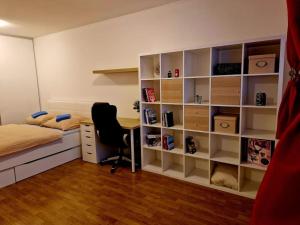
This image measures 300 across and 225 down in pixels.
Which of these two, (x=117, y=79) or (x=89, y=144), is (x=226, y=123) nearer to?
(x=117, y=79)

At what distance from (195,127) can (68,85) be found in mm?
3146

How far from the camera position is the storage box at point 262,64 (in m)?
2.16

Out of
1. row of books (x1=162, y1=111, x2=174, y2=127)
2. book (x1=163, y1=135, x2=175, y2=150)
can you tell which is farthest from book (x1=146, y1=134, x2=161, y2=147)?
row of books (x1=162, y1=111, x2=174, y2=127)

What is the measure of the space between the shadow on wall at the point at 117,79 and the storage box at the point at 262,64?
187 cm

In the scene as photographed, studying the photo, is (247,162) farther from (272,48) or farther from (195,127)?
(272,48)

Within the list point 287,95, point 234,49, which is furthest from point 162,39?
point 287,95

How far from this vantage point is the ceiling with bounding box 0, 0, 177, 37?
2920mm

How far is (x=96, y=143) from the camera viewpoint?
3561mm

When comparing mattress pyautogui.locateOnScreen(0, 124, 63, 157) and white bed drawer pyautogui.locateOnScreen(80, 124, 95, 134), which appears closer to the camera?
mattress pyautogui.locateOnScreen(0, 124, 63, 157)

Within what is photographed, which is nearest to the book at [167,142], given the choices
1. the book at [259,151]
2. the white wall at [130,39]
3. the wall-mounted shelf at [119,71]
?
the white wall at [130,39]

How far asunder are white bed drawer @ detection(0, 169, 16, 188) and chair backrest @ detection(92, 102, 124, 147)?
1.34 m

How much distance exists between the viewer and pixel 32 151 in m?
3.14

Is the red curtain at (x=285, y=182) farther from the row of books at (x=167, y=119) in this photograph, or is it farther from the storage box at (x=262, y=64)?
the row of books at (x=167, y=119)

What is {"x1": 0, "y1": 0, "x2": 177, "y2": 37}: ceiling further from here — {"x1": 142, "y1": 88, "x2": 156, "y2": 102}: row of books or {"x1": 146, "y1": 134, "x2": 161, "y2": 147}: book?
{"x1": 146, "y1": 134, "x2": 161, "y2": 147}: book
